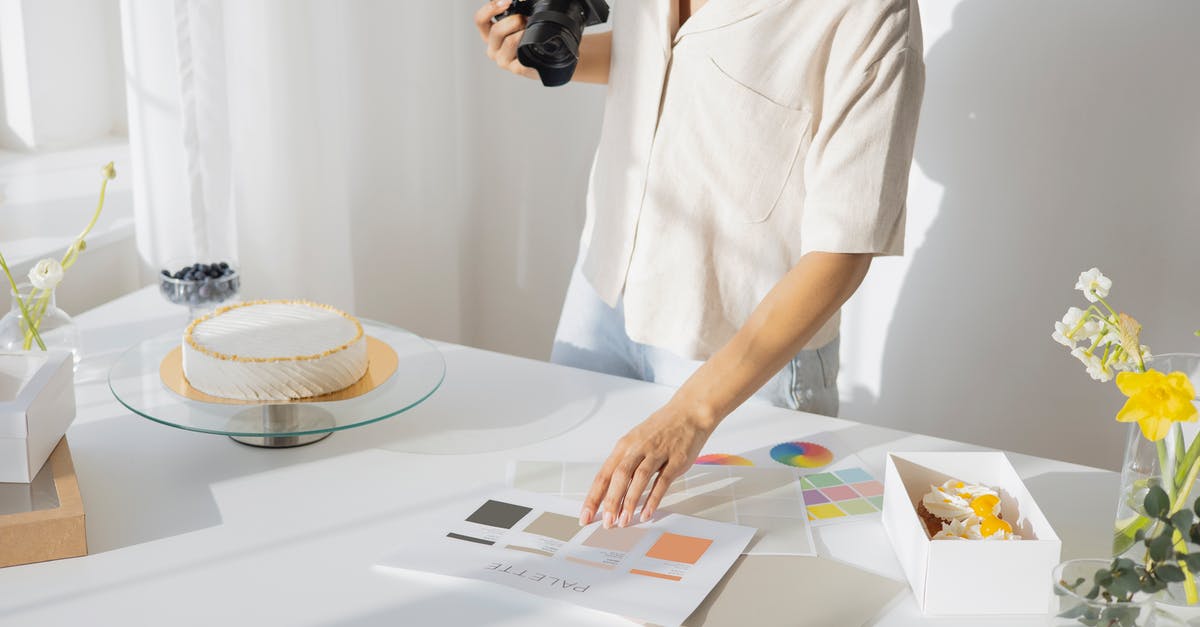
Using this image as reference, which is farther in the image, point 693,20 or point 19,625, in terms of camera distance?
point 693,20

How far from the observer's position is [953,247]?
6.39 feet

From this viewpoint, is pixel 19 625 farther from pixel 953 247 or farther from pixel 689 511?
pixel 953 247

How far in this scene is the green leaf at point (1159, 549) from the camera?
2.74 ft

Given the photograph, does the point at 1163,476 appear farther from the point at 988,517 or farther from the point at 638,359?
the point at 638,359

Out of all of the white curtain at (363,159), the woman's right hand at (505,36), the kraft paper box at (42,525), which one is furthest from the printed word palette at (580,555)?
the white curtain at (363,159)

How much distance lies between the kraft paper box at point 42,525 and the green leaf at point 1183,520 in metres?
0.91

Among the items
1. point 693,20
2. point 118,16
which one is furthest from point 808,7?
point 118,16

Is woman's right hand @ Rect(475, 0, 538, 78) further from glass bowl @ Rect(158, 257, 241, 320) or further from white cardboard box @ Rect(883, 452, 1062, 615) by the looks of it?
white cardboard box @ Rect(883, 452, 1062, 615)

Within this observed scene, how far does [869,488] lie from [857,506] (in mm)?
45

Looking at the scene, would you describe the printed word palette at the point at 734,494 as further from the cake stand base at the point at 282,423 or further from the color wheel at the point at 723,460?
the cake stand base at the point at 282,423

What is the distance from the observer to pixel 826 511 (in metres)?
1.13

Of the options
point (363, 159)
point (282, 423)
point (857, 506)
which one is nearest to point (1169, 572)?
point (857, 506)

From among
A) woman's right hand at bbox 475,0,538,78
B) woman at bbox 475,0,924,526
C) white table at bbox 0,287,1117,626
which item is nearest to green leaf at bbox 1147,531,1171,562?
white table at bbox 0,287,1117,626

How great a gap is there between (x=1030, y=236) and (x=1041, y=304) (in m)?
0.12
